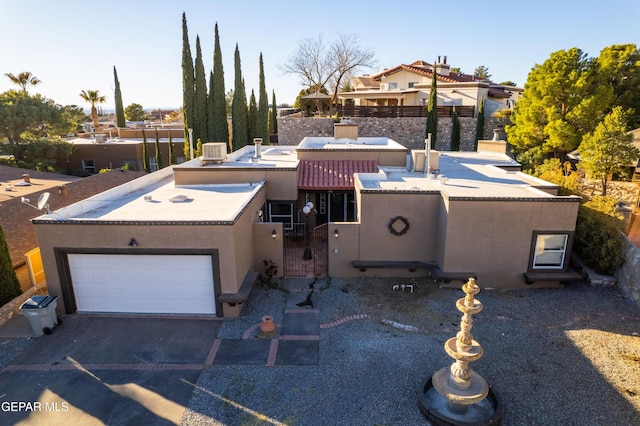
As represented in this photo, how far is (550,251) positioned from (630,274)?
8.35 ft

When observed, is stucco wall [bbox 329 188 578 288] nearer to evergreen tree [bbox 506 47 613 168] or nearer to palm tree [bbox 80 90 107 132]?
evergreen tree [bbox 506 47 613 168]

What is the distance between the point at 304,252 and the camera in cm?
1761

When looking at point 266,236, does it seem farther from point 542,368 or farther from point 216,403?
point 542,368

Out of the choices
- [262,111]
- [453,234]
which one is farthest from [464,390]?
[262,111]

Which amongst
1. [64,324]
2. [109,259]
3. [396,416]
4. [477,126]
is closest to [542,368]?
[396,416]

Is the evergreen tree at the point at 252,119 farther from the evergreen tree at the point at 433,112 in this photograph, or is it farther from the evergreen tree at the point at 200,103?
the evergreen tree at the point at 433,112

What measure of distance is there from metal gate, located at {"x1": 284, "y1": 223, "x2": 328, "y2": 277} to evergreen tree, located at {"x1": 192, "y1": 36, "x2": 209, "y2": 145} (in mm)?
20068

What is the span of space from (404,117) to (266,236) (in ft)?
89.4

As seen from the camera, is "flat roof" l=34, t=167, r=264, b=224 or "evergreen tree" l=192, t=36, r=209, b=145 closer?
"flat roof" l=34, t=167, r=264, b=224

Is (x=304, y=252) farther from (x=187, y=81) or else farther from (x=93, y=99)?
(x=93, y=99)

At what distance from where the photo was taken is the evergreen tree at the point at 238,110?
36906 mm

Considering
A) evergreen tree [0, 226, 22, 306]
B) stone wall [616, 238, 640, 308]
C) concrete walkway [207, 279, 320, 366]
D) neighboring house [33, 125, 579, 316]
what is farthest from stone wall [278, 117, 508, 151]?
evergreen tree [0, 226, 22, 306]

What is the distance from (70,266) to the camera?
13.0m

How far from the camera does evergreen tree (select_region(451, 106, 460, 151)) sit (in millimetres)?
37322
